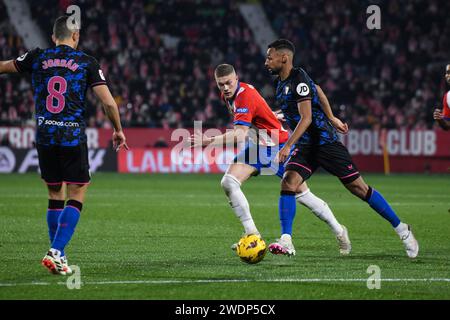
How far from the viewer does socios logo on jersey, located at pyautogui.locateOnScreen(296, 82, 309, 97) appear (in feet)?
31.9

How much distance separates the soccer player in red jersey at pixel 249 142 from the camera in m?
9.86

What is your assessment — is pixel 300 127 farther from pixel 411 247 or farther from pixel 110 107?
pixel 110 107

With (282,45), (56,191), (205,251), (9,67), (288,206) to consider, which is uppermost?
(282,45)

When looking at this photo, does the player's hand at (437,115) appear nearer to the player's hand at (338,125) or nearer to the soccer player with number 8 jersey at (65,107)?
the player's hand at (338,125)

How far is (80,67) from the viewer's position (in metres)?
8.38

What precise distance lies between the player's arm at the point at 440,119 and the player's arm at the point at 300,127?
2.17 metres

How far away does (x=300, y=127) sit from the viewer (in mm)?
9594

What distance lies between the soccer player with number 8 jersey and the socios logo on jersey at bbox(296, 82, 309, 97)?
2.29 metres

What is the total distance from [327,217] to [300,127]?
1337 millimetres

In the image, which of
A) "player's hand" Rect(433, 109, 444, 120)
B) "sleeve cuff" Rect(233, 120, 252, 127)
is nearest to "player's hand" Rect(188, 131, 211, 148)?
"sleeve cuff" Rect(233, 120, 252, 127)

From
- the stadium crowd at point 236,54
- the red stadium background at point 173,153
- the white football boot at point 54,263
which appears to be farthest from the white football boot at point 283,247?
the stadium crowd at point 236,54

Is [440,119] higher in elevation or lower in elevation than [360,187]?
higher

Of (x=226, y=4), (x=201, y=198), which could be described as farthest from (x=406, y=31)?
(x=201, y=198)

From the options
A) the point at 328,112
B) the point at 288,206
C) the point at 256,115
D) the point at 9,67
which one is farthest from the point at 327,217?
the point at 9,67
